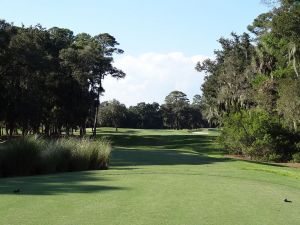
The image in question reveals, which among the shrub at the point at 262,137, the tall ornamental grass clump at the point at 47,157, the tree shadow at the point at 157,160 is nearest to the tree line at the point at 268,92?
the shrub at the point at 262,137

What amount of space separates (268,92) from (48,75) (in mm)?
27011

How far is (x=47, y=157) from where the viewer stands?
15.5 metres

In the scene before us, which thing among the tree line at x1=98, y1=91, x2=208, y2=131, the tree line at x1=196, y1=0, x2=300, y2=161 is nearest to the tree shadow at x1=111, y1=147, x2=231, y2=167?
the tree line at x1=196, y1=0, x2=300, y2=161

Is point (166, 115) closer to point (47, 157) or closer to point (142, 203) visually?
point (47, 157)

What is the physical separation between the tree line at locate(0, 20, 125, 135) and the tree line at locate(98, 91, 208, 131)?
50.0m

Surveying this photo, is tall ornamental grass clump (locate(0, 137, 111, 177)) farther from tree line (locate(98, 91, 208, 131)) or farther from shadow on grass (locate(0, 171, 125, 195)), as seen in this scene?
tree line (locate(98, 91, 208, 131))

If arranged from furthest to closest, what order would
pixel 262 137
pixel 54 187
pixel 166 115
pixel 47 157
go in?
pixel 166 115, pixel 262 137, pixel 47 157, pixel 54 187

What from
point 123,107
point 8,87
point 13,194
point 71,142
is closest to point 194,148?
point 8,87

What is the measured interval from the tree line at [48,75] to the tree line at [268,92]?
18.2 m

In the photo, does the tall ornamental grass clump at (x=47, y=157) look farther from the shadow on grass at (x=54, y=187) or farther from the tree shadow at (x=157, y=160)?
the tree shadow at (x=157, y=160)

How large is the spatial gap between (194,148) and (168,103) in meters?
78.3

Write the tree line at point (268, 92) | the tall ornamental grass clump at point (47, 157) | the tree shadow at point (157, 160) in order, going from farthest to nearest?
the tree line at point (268, 92)
the tree shadow at point (157, 160)
the tall ornamental grass clump at point (47, 157)

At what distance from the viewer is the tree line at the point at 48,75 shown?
49.3m

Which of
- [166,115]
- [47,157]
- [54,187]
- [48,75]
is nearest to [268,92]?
[48,75]
